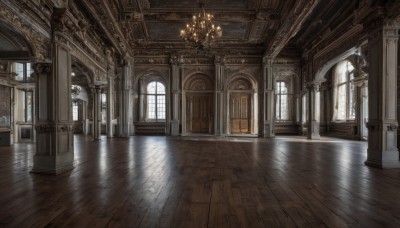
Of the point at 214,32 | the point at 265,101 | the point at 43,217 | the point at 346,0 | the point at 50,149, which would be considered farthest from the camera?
the point at 265,101

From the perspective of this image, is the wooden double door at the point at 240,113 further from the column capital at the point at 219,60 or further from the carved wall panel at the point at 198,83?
the column capital at the point at 219,60

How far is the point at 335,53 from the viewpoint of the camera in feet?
35.9

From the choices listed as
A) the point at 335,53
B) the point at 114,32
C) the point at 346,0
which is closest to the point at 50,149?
the point at 114,32

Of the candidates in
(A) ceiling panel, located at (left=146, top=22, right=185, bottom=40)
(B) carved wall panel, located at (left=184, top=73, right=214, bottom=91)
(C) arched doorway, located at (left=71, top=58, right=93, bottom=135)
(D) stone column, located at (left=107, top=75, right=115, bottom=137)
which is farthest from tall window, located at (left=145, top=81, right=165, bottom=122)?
(C) arched doorway, located at (left=71, top=58, right=93, bottom=135)

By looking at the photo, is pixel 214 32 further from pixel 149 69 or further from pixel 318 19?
pixel 149 69

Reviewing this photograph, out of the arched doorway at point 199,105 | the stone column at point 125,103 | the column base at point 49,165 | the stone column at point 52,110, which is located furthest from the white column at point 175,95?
the column base at point 49,165

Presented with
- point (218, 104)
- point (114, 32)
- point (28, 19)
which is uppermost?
point (114, 32)

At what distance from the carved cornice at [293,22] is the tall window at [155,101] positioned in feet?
22.5

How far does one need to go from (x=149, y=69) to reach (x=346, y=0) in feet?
33.1

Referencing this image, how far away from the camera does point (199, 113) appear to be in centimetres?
1595

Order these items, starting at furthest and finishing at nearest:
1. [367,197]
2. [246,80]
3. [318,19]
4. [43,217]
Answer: [246,80] < [318,19] < [367,197] < [43,217]

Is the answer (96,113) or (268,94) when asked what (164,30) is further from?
(268,94)

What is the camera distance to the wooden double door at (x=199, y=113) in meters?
15.8

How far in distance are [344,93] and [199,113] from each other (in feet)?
26.0
